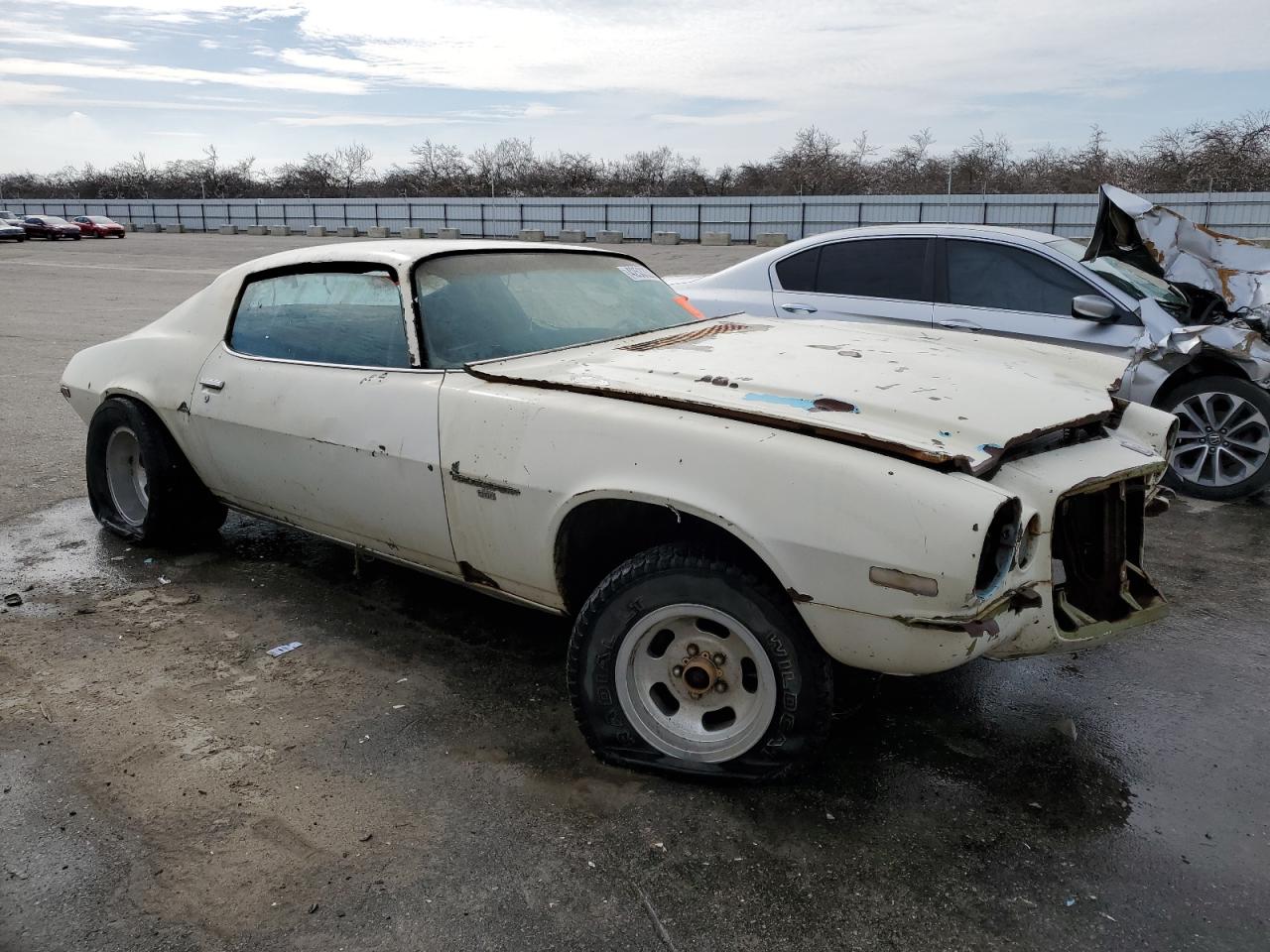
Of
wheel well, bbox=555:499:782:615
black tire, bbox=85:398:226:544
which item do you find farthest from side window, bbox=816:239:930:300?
black tire, bbox=85:398:226:544

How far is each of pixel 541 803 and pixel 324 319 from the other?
2107 millimetres

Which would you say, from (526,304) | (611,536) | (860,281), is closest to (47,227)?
(860,281)

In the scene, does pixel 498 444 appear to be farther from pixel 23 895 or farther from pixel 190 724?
pixel 23 895

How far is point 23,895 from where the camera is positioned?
237 centimetres

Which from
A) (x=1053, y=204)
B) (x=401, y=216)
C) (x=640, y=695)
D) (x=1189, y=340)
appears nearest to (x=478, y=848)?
(x=640, y=695)

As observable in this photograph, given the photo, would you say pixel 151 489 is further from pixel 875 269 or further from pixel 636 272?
pixel 875 269

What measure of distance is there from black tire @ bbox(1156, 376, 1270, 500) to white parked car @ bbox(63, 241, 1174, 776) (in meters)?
2.13

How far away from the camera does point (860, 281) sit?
6367 mm

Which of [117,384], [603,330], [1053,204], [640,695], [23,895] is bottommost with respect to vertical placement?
[23,895]

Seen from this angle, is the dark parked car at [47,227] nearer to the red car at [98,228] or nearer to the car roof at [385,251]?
the red car at [98,228]

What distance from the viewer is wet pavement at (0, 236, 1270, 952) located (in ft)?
7.45

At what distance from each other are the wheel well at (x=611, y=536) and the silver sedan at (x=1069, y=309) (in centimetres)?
328

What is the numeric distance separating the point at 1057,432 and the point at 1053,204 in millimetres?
27963

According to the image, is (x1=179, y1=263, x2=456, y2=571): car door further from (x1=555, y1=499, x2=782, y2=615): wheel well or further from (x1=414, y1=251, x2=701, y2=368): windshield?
(x1=555, y1=499, x2=782, y2=615): wheel well
